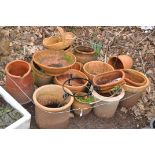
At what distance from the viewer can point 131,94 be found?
3727 millimetres

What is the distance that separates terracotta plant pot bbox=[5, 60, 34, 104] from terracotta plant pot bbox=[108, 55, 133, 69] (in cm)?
104

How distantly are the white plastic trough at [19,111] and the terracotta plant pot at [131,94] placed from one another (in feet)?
3.54

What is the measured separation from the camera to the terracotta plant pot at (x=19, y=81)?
11.4ft

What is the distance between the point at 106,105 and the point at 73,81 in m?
0.45

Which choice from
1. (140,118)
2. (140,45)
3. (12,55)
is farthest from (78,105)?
(140,45)

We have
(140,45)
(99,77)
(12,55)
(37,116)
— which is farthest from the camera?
(140,45)

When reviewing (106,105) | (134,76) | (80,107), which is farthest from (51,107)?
(134,76)

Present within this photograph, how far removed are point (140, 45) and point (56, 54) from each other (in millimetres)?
1227

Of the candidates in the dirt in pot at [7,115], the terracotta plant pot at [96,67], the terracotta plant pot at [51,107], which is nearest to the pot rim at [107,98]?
the terracotta plant pot at [51,107]

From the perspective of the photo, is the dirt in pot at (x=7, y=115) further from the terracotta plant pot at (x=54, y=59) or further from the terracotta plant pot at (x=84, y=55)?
the terracotta plant pot at (x=84, y=55)

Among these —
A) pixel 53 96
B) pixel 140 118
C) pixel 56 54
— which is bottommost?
pixel 140 118

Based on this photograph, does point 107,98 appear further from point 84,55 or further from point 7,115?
point 7,115

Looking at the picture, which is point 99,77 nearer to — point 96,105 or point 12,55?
point 96,105

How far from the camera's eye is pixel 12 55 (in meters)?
→ 4.11
